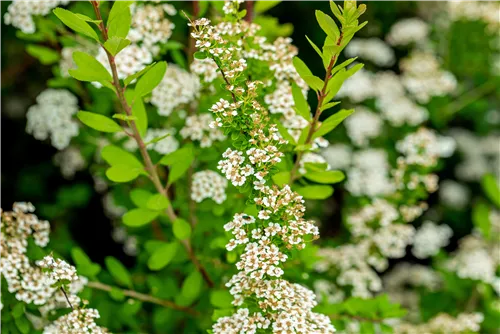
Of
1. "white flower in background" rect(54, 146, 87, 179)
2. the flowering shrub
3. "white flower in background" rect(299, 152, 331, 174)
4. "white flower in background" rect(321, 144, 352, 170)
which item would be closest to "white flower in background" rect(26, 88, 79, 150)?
the flowering shrub

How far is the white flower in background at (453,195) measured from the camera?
3.25 metres

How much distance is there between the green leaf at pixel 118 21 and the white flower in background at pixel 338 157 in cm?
158

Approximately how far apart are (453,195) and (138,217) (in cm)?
223

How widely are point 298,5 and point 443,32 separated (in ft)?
2.92

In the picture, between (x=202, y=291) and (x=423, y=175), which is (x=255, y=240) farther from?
(x=423, y=175)

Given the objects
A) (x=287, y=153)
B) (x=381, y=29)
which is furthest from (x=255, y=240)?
(x=381, y=29)

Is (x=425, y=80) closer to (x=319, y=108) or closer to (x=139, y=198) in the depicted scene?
(x=319, y=108)

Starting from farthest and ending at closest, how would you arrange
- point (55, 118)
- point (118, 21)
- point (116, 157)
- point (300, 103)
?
point (55, 118) < point (116, 157) < point (300, 103) < point (118, 21)

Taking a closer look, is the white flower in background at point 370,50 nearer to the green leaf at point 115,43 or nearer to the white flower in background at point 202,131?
the white flower in background at point 202,131

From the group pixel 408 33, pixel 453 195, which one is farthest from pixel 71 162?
pixel 453 195

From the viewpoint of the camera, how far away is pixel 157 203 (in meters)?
1.51

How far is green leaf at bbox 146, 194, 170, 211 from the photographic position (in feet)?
4.93

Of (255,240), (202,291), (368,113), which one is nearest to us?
(255,240)

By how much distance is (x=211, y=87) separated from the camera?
5.85ft
